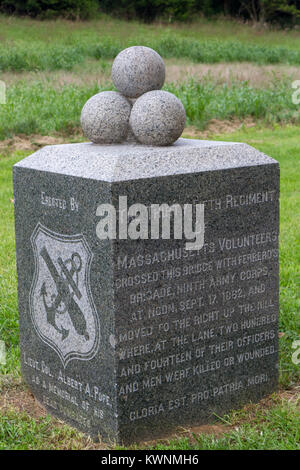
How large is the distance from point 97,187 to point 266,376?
1.55 meters

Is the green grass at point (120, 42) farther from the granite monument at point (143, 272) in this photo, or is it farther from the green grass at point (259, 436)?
the green grass at point (259, 436)

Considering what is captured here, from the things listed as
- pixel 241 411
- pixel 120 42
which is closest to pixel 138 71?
pixel 241 411

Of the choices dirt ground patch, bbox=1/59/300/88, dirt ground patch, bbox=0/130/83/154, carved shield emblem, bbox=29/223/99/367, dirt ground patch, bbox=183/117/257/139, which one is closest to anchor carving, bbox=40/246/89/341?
carved shield emblem, bbox=29/223/99/367

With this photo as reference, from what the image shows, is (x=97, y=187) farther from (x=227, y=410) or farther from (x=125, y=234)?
(x=227, y=410)

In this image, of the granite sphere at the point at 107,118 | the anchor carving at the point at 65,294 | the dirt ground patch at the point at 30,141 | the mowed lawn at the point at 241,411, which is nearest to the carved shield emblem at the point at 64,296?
the anchor carving at the point at 65,294

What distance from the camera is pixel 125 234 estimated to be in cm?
294

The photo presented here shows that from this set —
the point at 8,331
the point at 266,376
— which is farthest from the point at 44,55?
the point at 266,376

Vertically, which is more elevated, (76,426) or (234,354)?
(234,354)

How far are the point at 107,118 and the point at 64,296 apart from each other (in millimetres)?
1040

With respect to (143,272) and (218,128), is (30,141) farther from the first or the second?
(143,272)

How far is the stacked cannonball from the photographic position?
343 centimetres

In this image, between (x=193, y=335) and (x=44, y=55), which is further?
(x=44, y=55)

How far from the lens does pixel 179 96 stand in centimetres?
1212

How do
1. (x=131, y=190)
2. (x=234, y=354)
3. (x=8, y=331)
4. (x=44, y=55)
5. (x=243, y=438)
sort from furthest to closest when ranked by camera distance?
(x=44, y=55) → (x=8, y=331) → (x=234, y=354) → (x=243, y=438) → (x=131, y=190)
